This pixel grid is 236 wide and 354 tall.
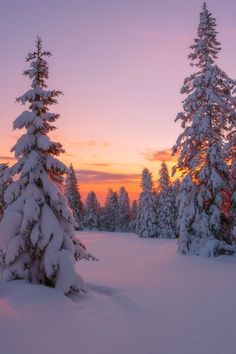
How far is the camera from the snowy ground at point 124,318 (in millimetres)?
8695

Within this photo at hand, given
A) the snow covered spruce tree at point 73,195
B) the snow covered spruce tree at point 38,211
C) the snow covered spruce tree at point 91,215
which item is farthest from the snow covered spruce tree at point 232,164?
the snow covered spruce tree at point 91,215

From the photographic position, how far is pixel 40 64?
14922 mm

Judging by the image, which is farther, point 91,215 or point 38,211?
point 91,215

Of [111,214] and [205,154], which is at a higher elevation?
[205,154]

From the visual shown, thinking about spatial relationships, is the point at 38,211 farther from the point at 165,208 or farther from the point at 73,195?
the point at 73,195

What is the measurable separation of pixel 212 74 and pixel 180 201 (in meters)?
8.94

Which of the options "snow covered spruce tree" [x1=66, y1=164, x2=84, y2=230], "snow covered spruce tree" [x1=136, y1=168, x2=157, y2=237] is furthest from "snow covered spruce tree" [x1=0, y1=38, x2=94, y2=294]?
"snow covered spruce tree" [x1=66, y1=164, x2=84, y2=230]

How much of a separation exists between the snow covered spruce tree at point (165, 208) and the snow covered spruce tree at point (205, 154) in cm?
3798

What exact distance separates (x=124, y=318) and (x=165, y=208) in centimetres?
5622

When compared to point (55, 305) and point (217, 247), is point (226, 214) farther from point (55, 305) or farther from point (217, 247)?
point (55, 305)

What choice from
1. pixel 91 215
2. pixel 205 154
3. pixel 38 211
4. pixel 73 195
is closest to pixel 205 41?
pixel 205 154

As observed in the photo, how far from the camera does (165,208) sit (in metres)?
66.8

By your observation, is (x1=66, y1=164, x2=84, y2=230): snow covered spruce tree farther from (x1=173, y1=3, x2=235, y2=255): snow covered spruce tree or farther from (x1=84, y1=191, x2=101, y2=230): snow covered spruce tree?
(x1=173, y1=3, x2=235, y2=255): snow covered spruce tree

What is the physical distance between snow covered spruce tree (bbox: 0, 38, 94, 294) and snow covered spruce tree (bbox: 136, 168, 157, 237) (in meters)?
51.1
